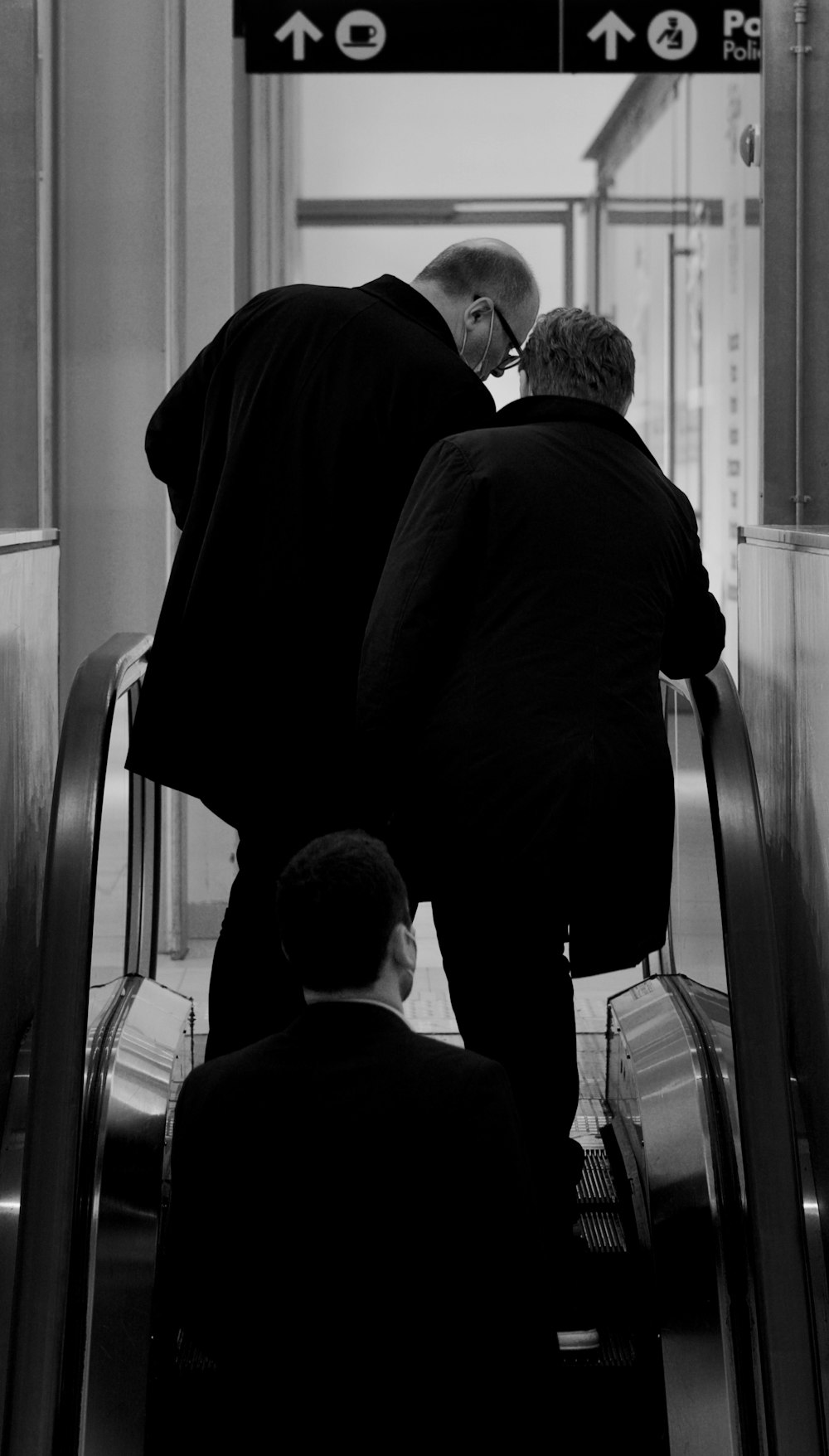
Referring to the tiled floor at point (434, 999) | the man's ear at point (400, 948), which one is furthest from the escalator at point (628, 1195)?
the tiled floor at point (434, 999)

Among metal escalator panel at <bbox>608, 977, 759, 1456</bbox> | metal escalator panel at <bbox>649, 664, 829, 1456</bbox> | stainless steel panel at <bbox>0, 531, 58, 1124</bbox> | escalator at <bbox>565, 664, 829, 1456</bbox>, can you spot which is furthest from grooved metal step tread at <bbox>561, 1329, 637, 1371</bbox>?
stainless steel panel at <bbox>0, 531, 58, 1124</bbox>

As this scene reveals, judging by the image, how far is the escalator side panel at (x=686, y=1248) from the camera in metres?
3.27

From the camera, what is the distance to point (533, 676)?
9.78 ft

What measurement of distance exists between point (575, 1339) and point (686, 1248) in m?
0.25

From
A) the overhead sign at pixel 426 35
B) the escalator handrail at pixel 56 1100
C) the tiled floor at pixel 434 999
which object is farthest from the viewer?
the overhead sign at pixel 426 35

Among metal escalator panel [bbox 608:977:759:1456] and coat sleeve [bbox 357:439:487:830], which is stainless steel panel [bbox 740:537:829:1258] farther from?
coat sleeve [bbox 357:439:487:830]

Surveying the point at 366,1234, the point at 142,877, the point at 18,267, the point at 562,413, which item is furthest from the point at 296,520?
the point at 142,877

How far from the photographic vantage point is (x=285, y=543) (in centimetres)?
327

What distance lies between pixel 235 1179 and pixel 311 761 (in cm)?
108

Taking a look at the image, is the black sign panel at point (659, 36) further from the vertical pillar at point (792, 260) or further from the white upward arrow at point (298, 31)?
the vertical pillar at point (792, 260)

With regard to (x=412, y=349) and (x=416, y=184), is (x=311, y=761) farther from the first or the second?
(x=416, y=184)

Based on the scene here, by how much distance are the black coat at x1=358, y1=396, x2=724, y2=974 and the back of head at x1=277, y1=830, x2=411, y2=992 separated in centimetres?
51

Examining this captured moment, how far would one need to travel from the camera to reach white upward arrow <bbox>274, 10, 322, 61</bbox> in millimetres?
5871

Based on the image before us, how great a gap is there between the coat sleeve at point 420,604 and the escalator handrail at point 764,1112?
0.58 metres
